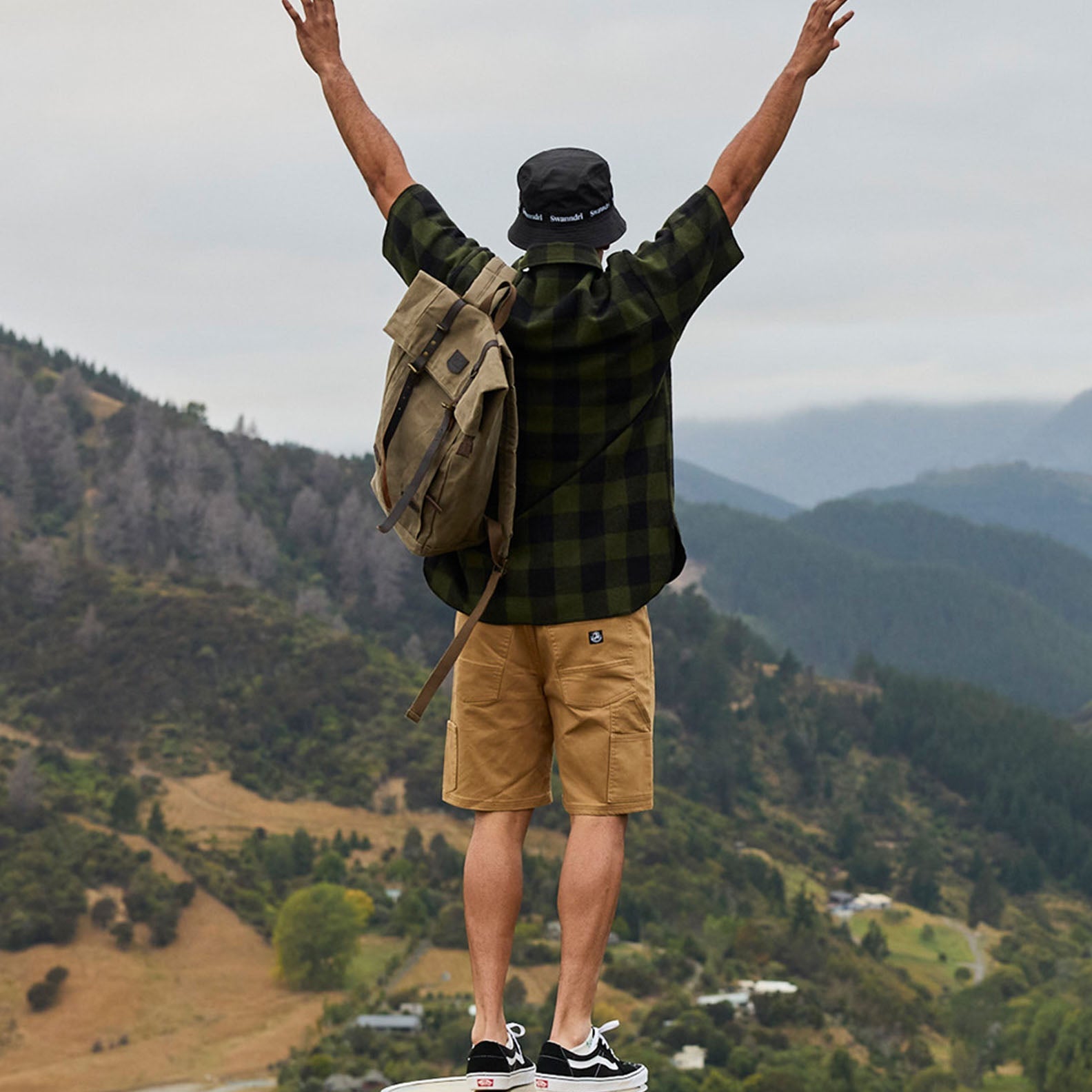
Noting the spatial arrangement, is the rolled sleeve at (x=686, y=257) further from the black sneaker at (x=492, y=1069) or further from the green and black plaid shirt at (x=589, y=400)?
the black sneaker at (x=492, y=1069)

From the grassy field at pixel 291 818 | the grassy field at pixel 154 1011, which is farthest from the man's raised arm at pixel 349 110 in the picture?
the grassy field at pixel 291 818

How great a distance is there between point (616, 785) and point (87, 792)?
7818 cm

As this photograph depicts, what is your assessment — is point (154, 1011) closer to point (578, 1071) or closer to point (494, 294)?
point (578, 1071)

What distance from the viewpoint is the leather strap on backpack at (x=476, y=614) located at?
421 cm

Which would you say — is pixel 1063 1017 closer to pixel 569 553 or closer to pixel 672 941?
pixel 672 941

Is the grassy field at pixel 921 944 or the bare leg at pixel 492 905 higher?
the bare leg at pixel 492 905

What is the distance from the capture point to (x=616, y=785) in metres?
4.28

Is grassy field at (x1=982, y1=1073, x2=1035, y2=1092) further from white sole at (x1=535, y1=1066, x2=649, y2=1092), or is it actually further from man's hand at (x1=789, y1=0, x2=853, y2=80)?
man's hand at (x1=789, y1=0, x2=853, y2=80)

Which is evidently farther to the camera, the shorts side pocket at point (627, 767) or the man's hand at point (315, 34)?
the man's hand at point (315, 34)

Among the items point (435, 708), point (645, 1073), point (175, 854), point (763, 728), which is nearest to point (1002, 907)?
point (763, 728)

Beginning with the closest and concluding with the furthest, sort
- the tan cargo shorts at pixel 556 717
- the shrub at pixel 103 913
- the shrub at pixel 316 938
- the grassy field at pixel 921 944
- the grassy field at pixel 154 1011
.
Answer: the tan cargo shorts at pixel 556 717, the grassy field at pixel 154 1011, the shrub at pixel 316 938, the shrub at pixel 103 913, the grassy field at pixel 921 944

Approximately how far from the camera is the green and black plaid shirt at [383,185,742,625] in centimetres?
414

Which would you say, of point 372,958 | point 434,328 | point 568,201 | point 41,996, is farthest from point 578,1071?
point 372,958

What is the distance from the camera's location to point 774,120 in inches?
171
